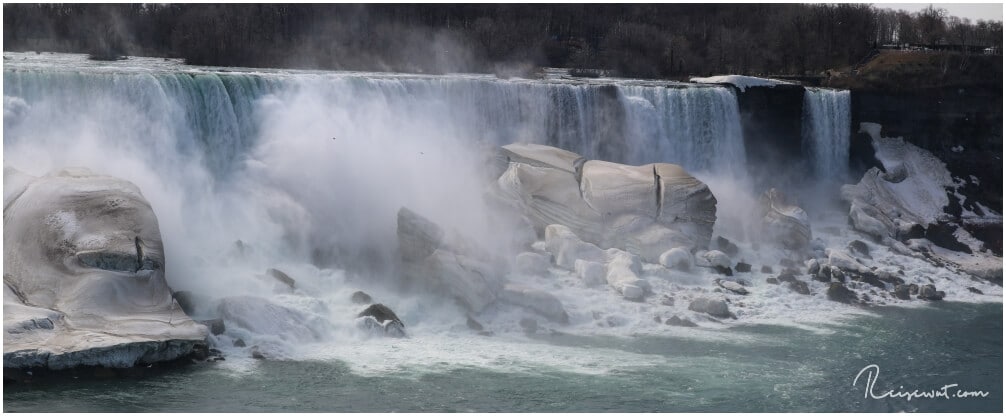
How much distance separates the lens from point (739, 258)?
93.8ft

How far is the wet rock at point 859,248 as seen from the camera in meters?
30.1

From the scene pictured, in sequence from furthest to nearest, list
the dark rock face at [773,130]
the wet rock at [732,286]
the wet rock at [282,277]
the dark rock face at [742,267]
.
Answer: the dark rock face at [773,130]
the dark rock face at [742,267]
the wet rock at [732,286]
the wet rock at [282,277]

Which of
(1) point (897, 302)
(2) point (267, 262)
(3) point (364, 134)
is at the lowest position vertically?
(1) point (897, 302)

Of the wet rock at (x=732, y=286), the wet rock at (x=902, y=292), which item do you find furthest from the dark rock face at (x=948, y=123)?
the wet rock at (x=732, y=286)

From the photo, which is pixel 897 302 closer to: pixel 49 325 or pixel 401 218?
pixel 401 218

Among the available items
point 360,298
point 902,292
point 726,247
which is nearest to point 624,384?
point 360,298

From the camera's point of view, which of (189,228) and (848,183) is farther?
(848,183)

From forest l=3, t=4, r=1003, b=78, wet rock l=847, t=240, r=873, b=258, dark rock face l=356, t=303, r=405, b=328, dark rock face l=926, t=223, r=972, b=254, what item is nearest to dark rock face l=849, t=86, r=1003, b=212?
dark rock face l=926, t=223, r=972, b=254

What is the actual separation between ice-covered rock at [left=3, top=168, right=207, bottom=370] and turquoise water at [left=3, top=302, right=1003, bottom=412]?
646mm

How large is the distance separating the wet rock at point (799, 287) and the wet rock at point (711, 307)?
302 centimetres

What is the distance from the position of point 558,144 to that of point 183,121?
10.8 meters

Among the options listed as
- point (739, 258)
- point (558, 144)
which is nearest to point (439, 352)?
point (739, 258)

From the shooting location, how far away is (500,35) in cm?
5412

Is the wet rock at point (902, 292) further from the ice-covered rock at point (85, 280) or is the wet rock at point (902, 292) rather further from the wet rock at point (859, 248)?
the ice-covered rock at point (85, 280)
